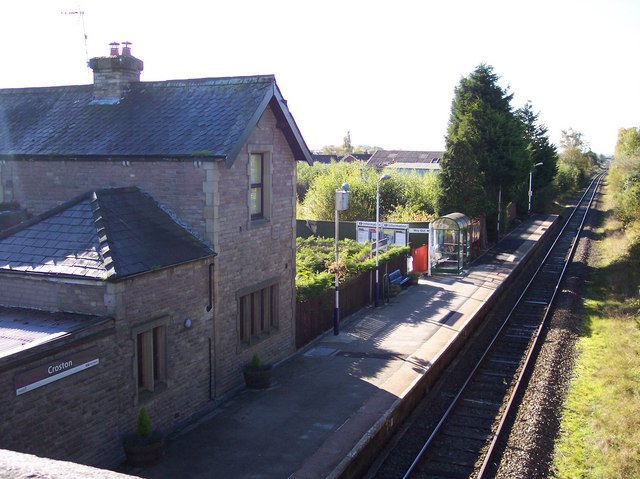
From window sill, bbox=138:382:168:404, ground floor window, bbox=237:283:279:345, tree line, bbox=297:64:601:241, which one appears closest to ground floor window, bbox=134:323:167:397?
window sill, bbox=138:382:168:404

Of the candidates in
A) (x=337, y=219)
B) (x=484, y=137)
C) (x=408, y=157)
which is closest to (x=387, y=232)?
(x=484, y=137)

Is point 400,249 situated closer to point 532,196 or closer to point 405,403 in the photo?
point 405,403

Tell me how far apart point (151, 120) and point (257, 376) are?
639cm

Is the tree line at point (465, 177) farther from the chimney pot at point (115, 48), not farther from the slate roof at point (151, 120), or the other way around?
the chimney pot at point (115, 48)

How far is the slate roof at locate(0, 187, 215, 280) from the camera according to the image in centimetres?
1148

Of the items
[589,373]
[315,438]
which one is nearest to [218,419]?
[315,438]

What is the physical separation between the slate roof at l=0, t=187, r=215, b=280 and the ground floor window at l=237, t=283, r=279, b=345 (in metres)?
2.20

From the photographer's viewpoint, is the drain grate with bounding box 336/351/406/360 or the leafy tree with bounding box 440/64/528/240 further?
the leafy tree with bounding box 440/64/528/240

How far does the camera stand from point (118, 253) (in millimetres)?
11672

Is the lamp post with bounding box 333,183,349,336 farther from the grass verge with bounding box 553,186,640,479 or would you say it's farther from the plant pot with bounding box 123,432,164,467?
the plant pot with bounding box 123,432,164,467

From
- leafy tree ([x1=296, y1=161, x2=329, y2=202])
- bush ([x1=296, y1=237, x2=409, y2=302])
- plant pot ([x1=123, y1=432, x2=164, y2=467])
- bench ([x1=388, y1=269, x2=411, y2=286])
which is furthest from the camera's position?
leafy tree ([x1=296, y1=161, x2=329, y2=202])

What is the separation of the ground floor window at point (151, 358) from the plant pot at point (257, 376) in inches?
105

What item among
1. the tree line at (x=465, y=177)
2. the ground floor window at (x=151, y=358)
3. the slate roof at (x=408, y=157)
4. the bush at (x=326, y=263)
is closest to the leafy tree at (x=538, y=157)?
the tree line at (x=465, y=177)

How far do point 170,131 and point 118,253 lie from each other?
421 cm
